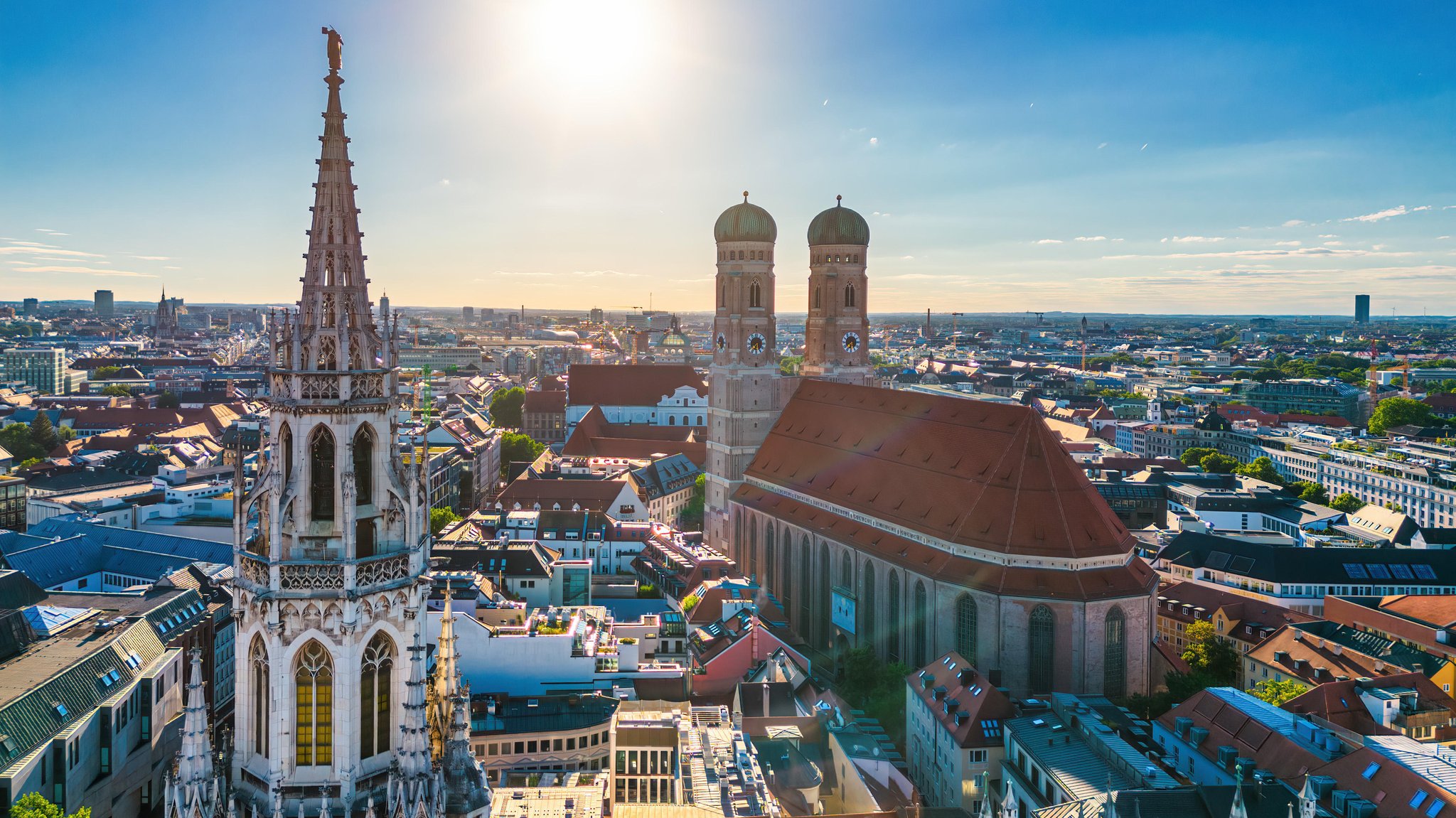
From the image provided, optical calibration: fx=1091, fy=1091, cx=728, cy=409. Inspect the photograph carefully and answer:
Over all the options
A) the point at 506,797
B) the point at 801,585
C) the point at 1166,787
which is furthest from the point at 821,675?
the point at 506,797

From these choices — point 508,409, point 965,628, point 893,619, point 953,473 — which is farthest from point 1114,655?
point 508,409

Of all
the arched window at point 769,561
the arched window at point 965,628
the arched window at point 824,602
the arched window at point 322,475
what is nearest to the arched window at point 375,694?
the arched window at point 322,475

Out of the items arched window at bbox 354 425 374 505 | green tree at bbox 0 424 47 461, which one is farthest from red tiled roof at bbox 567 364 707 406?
arched window at bbox 354 425 374 505

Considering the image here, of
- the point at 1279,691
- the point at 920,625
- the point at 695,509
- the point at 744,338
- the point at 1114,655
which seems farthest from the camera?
the point at 695,509

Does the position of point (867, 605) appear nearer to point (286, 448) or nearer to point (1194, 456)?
point (286, 448)

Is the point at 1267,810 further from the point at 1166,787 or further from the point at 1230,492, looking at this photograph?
the point at 1230,492
